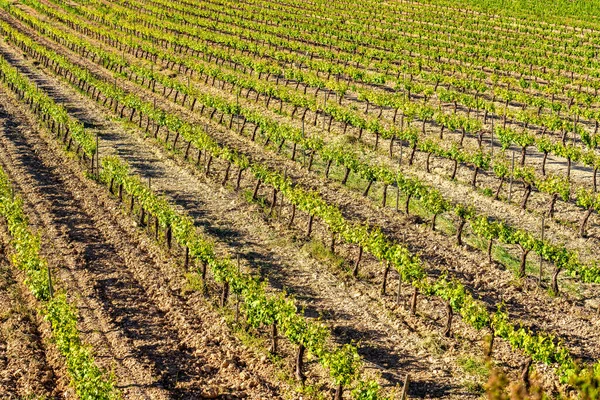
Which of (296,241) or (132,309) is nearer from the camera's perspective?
(132,309)

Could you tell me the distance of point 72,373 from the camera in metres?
18.5

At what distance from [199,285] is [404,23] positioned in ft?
237

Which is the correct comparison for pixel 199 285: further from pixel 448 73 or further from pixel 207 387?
pixel 448 73

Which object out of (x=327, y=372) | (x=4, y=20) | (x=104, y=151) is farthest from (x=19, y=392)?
(x=4, y=20)

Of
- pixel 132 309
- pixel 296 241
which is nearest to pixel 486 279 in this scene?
pixel 296 241

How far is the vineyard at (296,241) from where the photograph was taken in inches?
806

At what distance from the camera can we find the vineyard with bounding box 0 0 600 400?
67.2 feet

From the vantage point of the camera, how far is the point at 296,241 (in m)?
29.7

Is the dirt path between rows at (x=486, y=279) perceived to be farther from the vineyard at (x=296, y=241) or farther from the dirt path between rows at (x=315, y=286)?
the dirt path between rows at (x=315, y=286)

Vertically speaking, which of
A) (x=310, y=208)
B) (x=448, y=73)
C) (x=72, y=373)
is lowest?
(x=72, y=373)

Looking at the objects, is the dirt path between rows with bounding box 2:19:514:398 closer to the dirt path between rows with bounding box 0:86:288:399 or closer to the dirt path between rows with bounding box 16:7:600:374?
the dirt path between rows with bounding box 16:7:600:374

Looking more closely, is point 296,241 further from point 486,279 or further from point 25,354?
point 25,354

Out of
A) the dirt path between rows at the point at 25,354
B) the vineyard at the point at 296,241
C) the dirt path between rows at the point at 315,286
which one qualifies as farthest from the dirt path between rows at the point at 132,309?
the dirt path between rows at the point at 315,286

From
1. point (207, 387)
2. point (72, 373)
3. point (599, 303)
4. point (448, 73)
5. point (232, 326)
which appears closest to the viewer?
point (72, 373)
